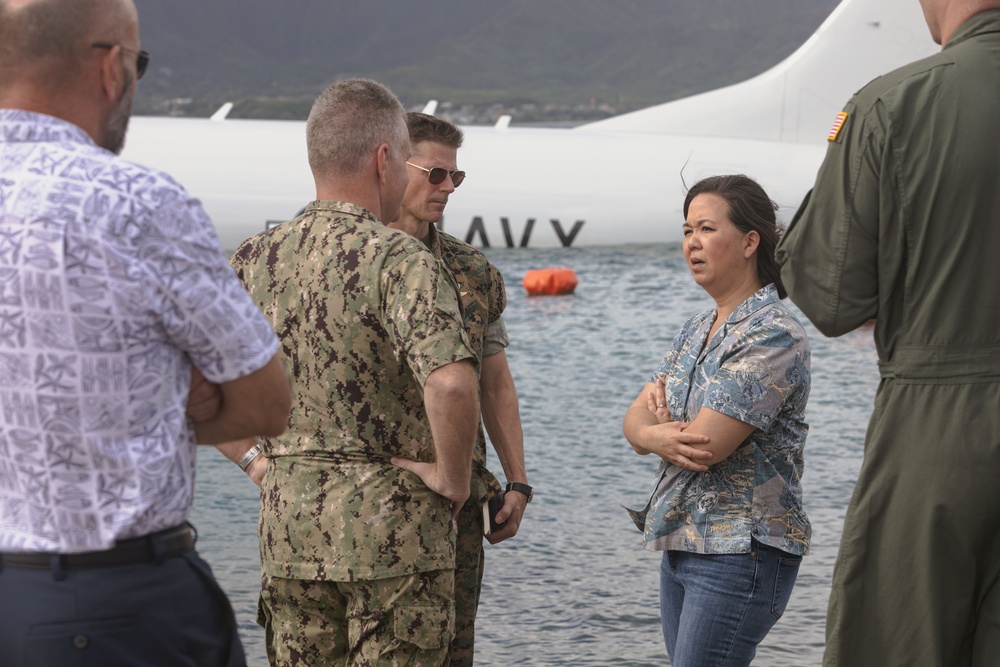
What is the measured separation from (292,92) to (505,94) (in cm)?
2830

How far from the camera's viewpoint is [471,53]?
18575 centimetres

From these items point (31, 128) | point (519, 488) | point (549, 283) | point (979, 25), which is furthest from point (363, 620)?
point (549, 283)

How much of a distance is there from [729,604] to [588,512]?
4.09 m

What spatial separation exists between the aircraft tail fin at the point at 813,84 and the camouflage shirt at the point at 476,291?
61.7 feet

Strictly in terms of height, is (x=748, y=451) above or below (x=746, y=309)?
below

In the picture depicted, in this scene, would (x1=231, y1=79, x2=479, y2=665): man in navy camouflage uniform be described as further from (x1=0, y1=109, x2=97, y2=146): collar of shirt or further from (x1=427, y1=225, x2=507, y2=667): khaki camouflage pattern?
(x1=0, y1=109, x2=97, y2=146): collar of shirt

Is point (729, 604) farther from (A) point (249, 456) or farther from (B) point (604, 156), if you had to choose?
(B) point (604, 156)

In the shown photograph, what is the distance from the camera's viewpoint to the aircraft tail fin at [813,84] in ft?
70.1

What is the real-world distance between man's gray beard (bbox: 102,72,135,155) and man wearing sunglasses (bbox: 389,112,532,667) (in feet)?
4.27

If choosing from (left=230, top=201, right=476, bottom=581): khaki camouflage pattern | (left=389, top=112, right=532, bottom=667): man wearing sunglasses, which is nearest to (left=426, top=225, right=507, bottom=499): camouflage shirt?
(left=389, top=112, right=532, bottom=667): man wearing sunglasses

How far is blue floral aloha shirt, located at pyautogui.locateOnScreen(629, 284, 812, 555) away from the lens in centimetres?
267

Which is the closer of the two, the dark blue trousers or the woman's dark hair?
the dark blue trousers

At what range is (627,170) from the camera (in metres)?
21.9

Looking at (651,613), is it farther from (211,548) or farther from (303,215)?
(303,215)
